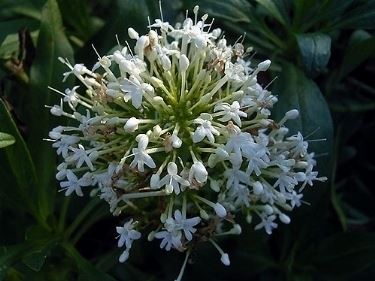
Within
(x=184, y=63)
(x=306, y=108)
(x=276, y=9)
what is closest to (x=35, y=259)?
(x=184, y=63)

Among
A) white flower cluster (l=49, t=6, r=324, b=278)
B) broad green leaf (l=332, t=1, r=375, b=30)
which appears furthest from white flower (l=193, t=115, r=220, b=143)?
broad green leaf (l=332, t=1, r=375, b=30)

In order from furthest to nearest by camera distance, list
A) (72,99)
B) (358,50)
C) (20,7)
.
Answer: (20,7)
(358,50)
(72,99)

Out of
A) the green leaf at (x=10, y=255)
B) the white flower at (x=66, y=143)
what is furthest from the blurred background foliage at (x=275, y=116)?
the white flower at (x=66, y=143)

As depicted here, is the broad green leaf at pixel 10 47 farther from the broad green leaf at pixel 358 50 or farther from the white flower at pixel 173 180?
the broad green leaf at pixel 358 50

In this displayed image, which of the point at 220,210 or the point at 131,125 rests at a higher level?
the point at 131,125

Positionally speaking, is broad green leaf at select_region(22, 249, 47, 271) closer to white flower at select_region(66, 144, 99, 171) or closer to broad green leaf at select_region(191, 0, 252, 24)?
white flower at select_region(66, 144, 99, 171)

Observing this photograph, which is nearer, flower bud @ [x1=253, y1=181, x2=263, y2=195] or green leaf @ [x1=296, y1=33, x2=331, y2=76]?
flower bud @ [x1=253, y1=181, x2=263, y2=195]

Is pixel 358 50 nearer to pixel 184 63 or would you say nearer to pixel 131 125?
pixel 184 63

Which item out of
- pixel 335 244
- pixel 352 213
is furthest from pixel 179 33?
pixel 352 213
